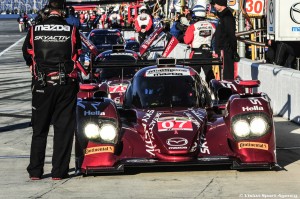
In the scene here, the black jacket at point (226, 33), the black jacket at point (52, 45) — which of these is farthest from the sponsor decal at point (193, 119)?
the black jacket at point (226, 33)

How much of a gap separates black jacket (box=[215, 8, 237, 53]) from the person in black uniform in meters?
6.79

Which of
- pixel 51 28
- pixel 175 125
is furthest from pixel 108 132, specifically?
pixel 51 28

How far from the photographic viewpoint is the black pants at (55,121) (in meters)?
9.79

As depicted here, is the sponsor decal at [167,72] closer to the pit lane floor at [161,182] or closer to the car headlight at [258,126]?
the pit lane floor at [161,182]

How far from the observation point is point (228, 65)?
54.1 ft

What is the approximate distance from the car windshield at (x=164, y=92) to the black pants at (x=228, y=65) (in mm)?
4698

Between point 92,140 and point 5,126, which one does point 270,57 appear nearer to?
point 5,126

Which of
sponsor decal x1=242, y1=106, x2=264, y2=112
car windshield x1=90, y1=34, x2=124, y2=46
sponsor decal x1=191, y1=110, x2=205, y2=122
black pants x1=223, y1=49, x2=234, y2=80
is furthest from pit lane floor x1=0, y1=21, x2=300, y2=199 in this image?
car windshield x1=90, y1=34, x2=124, y2=46

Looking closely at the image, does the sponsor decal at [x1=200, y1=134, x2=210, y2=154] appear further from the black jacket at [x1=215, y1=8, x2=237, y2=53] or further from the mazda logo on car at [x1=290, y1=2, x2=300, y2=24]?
the mazda logo on car at [x1=290, y1=2, x2=300, y2=24]

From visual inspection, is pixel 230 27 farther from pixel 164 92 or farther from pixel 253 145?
pixel 253 145

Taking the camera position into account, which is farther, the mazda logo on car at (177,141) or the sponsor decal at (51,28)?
the sponsor decal at (51,28)

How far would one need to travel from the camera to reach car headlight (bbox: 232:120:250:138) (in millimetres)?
9961

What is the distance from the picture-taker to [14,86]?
23.4 m

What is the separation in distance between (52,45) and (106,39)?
2097 centimetres
